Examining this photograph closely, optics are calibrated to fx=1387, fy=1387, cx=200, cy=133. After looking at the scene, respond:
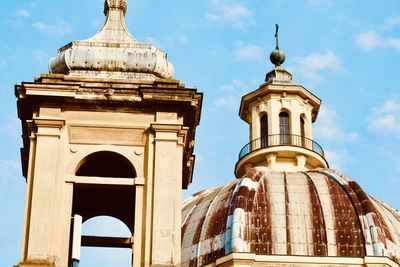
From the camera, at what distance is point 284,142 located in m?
56.8

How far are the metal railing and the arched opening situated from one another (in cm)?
3216

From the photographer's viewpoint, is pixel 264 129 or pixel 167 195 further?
pixel 264 129

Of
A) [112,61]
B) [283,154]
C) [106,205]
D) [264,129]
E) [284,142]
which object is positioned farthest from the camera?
[264,129]

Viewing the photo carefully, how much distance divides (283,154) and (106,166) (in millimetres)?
32262

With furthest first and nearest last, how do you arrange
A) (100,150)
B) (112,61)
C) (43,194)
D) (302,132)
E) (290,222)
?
1. (302,132)
2. (290,222)
3. (112,61)
4. (100,150)
5. (43,194)

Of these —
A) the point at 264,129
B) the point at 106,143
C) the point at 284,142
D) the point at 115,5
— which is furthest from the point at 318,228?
the point at 106,143

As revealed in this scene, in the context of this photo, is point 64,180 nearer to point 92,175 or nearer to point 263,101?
point 92,175

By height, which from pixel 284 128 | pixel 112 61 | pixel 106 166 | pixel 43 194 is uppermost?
pixel 284 128

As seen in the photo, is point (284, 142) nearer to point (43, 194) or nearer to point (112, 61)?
point (112, 61)

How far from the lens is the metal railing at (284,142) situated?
56.8m

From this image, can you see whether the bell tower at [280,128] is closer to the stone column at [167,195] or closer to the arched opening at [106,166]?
the arched opening at [106,166]

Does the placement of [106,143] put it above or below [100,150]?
above

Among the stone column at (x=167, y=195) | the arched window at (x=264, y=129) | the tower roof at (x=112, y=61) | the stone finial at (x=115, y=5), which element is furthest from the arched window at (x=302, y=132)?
the stone column at (x=167, y=195)

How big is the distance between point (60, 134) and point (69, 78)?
3.33ft
